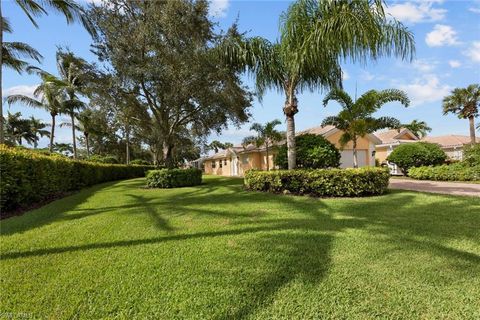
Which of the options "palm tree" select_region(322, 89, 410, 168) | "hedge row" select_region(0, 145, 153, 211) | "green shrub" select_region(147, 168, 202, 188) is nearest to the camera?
"hedge row" select_region(0, 145, 153, 211)

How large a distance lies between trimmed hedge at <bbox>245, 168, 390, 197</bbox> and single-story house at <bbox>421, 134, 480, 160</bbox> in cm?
1907

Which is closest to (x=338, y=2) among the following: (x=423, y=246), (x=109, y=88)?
(x=423, y=246)

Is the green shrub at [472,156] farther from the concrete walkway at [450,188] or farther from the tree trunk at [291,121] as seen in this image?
the tree trunk at [291,121]

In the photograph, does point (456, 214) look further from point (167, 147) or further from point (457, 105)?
point (457, 105)

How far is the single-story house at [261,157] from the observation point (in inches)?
936

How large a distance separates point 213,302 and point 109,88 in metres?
13.0

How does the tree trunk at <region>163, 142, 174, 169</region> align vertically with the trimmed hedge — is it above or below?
above

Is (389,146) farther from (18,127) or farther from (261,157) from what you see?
(18,127)

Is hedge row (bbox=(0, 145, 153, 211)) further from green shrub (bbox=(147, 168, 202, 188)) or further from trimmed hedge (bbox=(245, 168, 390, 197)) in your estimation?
trimmed hedge (bbox=(245, 168, 390, 197))

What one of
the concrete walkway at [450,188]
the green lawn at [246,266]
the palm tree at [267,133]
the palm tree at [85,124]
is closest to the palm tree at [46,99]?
the palm tree at [85,124]

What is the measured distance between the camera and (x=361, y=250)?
4242mm

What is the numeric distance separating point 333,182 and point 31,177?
9272 millimetres

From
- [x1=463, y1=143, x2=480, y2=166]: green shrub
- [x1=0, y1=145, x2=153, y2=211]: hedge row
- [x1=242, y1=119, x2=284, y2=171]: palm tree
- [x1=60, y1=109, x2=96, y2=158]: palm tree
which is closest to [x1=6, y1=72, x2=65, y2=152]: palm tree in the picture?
[x1=60, y1=109, x2=96, y2=158]: palm tree

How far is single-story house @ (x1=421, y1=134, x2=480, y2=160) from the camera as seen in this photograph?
2533 cm
